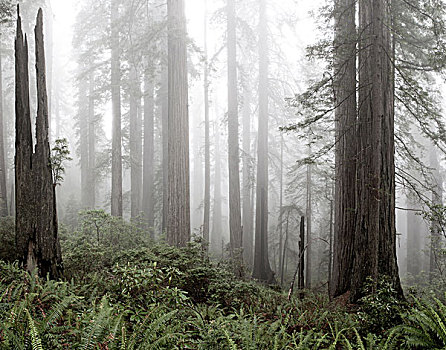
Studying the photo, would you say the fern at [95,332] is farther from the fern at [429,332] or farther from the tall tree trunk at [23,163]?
the tall tree trunk at [23,163]

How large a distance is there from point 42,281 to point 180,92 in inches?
244

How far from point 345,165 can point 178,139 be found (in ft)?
15.5

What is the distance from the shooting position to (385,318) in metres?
4.75

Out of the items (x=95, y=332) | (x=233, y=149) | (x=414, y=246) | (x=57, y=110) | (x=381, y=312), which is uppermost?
(x=57, y=110)

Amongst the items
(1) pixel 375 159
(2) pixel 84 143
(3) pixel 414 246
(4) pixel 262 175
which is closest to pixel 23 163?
(1) pixel 375 159

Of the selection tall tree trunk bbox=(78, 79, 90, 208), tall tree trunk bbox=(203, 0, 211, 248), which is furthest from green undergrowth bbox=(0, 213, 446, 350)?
tall tree trunk bbox=(78, 79, 90, 208)

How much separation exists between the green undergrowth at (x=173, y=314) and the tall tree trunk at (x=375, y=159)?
0.67 m

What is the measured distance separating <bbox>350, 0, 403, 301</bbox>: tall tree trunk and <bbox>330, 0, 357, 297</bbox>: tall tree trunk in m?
0.30

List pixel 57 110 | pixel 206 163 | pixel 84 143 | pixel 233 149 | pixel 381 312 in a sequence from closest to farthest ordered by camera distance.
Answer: pixel 381 312, pixel 233 149, pixel 206 163, pixel 84 143, pixel 57 110

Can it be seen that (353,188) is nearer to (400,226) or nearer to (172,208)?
(172,208)

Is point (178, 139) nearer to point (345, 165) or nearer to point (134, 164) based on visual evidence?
point (345, 165)

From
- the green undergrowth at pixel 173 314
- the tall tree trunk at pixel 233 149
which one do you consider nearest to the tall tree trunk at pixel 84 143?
the tall tree trunk at pixel 233 149

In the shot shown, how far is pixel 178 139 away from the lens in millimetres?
9555

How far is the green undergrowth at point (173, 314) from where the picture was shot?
10.6 ft
